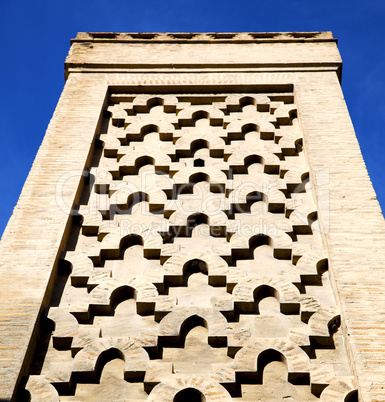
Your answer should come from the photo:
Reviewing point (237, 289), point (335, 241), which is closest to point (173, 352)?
point (237, 289)

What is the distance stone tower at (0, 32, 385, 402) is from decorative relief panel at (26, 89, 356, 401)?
10 millimetres

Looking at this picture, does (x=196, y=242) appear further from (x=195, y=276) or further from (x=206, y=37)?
(x=206, y=37)

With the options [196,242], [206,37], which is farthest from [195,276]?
[206,37]

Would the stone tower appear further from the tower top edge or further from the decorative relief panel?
the tower top edge

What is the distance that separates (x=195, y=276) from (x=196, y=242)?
0.32 m

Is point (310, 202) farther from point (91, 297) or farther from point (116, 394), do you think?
point (116, 394)

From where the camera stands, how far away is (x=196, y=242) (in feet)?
14.5

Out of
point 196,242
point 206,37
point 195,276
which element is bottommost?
point 195,276

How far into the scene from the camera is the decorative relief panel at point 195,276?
3484 mm

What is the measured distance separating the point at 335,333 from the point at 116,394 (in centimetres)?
120

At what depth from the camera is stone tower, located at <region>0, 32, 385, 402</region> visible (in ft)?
11.5

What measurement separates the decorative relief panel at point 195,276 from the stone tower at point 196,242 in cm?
1

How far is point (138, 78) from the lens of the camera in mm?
6211

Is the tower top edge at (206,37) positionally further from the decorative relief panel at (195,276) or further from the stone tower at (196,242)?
the decorative relief panel at (195,276)
